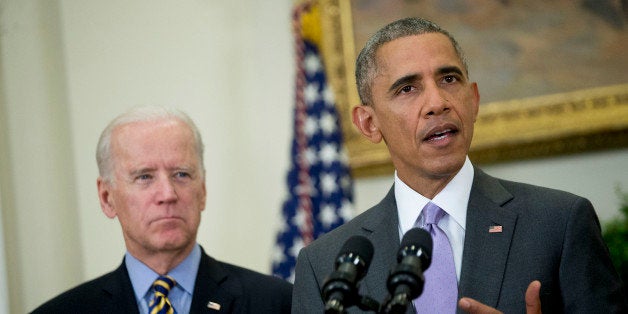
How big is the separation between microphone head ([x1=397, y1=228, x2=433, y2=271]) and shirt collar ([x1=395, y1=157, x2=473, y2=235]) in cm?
68

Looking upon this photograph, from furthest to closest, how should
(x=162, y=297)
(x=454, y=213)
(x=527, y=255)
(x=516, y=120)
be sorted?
(x=516, y=120)
(x=162, y=297)
(x=454, y=213)
(x=527, y=255)

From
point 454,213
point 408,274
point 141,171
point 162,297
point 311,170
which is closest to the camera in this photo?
point 408,274

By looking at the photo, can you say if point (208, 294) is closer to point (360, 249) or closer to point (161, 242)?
point (161, 242)

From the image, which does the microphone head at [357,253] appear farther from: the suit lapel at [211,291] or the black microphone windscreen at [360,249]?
the suit lapel at [211,291]

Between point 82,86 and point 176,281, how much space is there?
3.53 m

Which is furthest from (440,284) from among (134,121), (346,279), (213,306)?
(134,121)

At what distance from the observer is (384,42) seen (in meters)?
2.87

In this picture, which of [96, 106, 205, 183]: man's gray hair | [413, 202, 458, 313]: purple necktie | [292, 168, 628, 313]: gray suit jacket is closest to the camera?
[292, 168, 628, 313]: gray suit jacket

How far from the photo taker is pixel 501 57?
561cm

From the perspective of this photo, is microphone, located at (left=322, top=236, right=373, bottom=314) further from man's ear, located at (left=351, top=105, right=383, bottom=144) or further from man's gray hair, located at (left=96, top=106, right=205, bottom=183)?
man's gray hair, located at (left=96, top=106, right=205, bottom=183)

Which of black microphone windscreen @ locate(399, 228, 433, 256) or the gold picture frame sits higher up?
the gold picture frame

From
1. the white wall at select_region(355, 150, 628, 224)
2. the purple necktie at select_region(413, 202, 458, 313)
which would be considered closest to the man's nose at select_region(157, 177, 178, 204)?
the purple necktie at select_region(413, 202, 458, 313)

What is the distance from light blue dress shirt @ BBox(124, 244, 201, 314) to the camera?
3.41 m

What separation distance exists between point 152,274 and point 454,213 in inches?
55.4
